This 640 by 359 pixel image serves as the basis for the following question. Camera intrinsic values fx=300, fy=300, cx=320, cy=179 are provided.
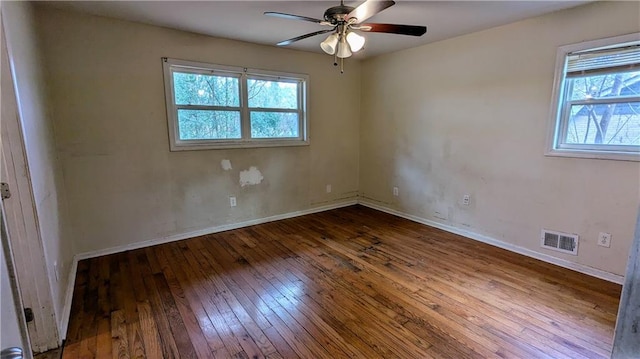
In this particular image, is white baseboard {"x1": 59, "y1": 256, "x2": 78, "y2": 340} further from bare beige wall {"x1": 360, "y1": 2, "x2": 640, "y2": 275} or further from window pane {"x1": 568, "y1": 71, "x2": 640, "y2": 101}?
window pane {"x1": 568, "y1": 71, "x2": 640, "y2": 101}

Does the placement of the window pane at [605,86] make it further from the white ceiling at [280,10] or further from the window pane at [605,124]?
the white ceiling at [280,10]

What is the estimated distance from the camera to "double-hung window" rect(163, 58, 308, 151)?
3.40 meters

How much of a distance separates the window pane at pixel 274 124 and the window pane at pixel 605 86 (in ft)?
10.2

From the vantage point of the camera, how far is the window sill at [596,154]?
7.98ft

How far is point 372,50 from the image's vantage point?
416 cm

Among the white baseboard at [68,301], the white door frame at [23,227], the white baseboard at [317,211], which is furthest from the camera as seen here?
the white baseboard at [317,211]

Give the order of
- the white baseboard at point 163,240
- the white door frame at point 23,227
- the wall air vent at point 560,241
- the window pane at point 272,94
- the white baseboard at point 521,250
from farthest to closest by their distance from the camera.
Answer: the window pane at point 272,94 → the wall air vent at point 560,241 → the white baseboard at point 521,250 → the white baseboard at point 163,240 → the white door frame at point 23,227

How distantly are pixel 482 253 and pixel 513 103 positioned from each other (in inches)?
62.9

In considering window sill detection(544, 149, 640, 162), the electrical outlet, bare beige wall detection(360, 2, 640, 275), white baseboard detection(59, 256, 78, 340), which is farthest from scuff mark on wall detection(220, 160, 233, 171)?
the electrical outlet

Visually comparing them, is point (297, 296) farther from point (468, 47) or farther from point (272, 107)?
point (468, 47)

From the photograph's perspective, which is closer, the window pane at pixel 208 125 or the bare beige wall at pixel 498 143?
the bare beige wall at pixel 498 143

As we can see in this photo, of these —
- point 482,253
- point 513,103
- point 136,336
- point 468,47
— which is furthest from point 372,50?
point 136,336

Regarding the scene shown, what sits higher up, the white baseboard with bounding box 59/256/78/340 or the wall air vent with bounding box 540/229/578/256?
the wall air vent with bounding box 540/229/578/256

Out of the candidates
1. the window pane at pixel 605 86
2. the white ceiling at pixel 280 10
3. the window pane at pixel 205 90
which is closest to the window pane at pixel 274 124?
the window pane at pixel 205 90
